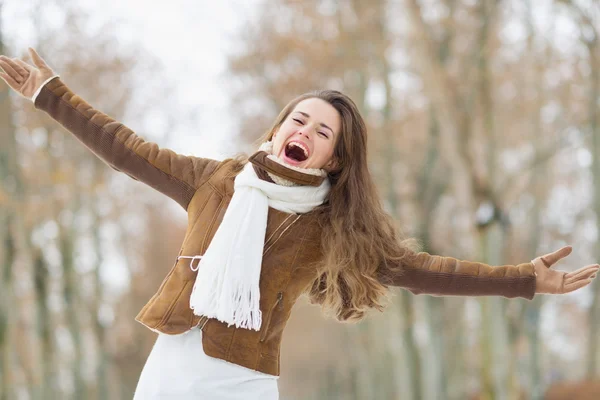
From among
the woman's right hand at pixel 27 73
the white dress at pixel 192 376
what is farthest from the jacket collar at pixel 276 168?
the woman's right hand at pixel 27 73

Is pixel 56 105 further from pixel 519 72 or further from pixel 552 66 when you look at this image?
pixel 519 72

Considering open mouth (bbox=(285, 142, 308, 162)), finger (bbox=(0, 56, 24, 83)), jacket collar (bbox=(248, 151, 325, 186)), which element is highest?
finger (bbox=(0, 56, 24, 83))

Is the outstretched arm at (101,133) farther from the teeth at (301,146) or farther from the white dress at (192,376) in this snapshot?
the white dress at (192,376)

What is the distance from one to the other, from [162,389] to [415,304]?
63.1ft

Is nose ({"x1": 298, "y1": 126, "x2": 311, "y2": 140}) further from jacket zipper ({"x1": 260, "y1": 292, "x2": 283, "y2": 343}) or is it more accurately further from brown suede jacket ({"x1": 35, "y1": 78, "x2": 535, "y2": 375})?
jacket zipper ({"x1": 260, "y1": 292, "x2": 283, "y2": 343})

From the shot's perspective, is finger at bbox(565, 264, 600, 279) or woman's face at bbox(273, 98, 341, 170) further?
finger at bbox(565, 264, 600, 279)

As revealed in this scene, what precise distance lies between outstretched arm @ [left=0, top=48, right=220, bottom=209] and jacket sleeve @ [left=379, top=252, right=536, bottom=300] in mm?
1111

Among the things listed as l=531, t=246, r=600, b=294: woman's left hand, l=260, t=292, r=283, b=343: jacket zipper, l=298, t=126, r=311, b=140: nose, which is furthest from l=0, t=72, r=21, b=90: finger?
l=531, t=246, r=600, b=294: woman's left hand

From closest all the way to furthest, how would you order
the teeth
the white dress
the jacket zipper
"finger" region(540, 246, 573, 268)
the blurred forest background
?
the white dress
the jacket zipper
the teeth
"finger" region(540, 246, 573, 268)
the blurred forest background

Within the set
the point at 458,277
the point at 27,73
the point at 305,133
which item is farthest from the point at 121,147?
the point at 458,277

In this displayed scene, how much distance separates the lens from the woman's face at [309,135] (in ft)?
14.4

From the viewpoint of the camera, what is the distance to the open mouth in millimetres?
4395

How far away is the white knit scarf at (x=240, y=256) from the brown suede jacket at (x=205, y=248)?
73 millimetres

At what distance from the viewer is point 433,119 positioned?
1841 centimetres
